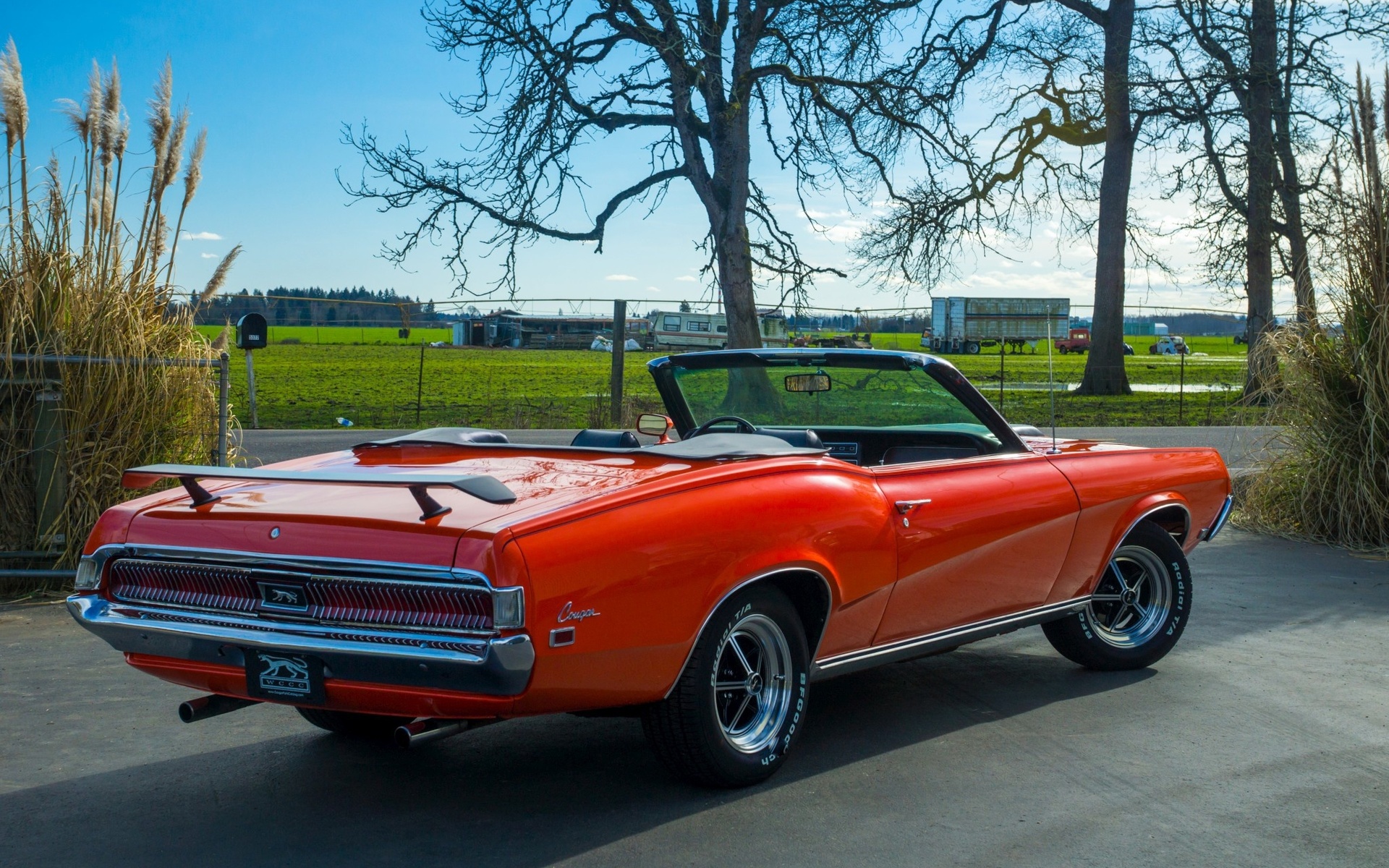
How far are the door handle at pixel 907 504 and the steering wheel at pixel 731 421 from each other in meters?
0.78

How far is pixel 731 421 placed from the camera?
200 inches

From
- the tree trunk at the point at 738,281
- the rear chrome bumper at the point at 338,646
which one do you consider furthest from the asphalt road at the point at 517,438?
the rear chrome bumper at the point at 338,646

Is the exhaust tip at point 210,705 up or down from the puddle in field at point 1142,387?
Result: down

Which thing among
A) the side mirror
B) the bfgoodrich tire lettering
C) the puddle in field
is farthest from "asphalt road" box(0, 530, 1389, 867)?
the puddle in field

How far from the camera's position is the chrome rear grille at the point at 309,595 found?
131 inches

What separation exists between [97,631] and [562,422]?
14945mm

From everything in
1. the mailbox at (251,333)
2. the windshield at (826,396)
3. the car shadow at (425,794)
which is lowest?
the car shadow at (425,794)

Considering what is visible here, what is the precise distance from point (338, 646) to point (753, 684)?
131 cm

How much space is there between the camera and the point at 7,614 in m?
6.55

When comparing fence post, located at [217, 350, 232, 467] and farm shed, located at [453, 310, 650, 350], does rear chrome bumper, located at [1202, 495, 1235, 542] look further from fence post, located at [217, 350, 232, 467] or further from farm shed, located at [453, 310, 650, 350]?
farm shed, located at [453, 310, 650, 350]

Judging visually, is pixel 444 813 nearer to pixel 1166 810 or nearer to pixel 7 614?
pixel 1166 810

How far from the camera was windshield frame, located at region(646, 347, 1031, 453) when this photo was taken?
4875mm

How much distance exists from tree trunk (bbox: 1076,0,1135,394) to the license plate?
77.1 ft

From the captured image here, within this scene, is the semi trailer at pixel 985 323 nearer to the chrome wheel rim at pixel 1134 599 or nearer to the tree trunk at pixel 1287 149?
the tree trunk at pixel 1287 149
